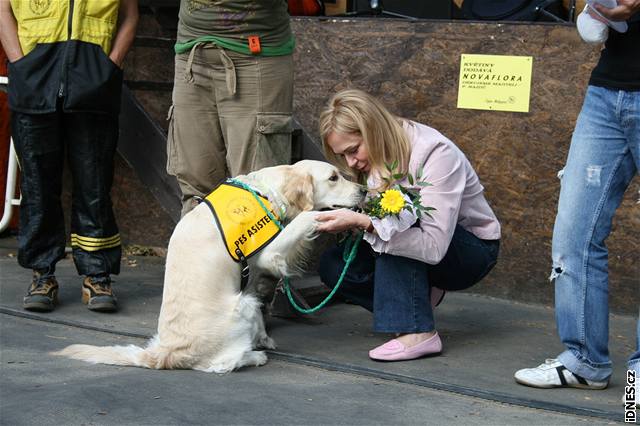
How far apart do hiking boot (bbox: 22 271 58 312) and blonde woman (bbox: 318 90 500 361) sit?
5.72 ft

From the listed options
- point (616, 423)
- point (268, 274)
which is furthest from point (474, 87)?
point (616, 423)

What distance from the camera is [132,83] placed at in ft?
21.6

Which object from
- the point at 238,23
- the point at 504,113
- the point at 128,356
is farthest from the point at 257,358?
the point at 504,113

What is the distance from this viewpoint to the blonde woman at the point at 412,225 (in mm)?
4211

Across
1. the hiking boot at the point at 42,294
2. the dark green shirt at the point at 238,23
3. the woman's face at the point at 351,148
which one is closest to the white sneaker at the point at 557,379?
the woman's face at the point at 351,148

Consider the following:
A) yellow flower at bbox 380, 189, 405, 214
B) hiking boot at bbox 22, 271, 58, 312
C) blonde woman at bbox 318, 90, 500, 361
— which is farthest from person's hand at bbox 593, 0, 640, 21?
hiking boot at bbox 22, 271, 58, 312

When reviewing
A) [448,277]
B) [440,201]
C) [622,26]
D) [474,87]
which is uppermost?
[622,26]

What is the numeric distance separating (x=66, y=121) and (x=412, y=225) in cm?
202

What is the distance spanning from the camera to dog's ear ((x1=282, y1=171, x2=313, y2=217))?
14.0 feet

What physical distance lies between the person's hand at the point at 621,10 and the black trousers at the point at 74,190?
2656 millimetres

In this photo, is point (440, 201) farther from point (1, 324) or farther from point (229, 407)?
point (1, 324)

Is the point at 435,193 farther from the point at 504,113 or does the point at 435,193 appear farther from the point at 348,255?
the point at 504,113

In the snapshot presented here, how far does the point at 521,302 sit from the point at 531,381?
5.63ft

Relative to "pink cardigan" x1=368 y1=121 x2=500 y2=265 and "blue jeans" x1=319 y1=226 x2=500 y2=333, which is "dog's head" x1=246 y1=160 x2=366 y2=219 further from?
"blue jeans" x1=319 y1=226 x2=500 y2=333
